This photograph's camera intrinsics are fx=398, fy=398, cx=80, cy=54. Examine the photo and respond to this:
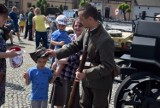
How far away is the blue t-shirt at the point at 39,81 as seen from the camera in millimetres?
4953

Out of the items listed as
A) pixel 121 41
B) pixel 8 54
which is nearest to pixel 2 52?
pixel 8 54

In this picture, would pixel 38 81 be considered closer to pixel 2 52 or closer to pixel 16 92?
pixel 2 52

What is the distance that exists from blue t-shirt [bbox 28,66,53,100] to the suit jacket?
0.81 metres

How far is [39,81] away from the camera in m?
4.97

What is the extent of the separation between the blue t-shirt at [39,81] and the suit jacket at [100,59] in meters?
0.81

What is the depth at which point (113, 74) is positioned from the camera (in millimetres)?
4242

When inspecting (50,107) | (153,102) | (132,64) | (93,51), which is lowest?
(50,107)

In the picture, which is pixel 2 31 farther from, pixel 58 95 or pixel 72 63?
pixel 58 95

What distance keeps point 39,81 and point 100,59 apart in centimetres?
121

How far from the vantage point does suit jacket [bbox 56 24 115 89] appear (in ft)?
13.1

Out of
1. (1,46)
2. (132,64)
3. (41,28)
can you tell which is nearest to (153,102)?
(132,64)

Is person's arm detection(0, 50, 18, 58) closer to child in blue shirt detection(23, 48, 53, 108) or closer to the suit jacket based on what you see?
child in blue shirt detection(23, 48, 53, 108)

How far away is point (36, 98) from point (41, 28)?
28.7 ft

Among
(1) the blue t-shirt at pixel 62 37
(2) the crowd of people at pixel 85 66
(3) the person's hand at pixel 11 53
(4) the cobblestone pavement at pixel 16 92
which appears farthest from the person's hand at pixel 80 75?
(1) the blue t-shirt at pixel 62 37
